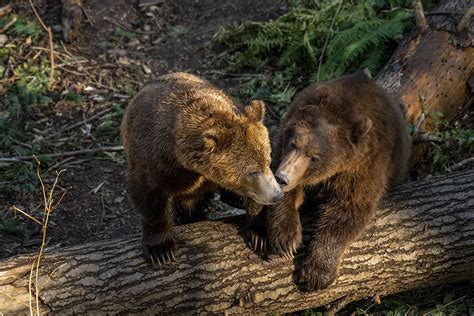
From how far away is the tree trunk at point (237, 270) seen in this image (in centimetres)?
520

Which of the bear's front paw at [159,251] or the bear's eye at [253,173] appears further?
the bear's front paw at [159,251]

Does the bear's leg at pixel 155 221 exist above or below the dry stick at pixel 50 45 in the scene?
above

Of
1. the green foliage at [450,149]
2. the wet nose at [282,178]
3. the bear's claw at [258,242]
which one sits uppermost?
the wet nose at [282,178]

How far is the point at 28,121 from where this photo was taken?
9086 millimetres

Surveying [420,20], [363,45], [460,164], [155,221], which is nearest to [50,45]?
[363,45]

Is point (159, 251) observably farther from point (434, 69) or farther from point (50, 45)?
point (50, 45)

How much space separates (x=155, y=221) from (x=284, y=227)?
1126 mm

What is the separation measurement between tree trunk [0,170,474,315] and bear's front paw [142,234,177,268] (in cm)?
7

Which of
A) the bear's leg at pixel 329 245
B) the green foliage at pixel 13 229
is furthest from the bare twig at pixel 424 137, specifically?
the green foliage at pixel 13 229

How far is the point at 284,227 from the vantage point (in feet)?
17.6

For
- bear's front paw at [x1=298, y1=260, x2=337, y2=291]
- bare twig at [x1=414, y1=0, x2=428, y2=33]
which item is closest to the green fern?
bare twig at [x1=414, y1=0, x2=428, y2=33]

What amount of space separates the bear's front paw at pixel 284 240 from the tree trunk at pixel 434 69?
2.58m

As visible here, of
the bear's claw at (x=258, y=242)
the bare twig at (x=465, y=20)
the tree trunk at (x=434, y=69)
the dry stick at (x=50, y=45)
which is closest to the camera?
the bear's claw at (x=258, y=242)

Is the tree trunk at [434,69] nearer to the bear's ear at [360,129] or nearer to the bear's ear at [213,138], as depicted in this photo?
the bear's ear at [360,129]
